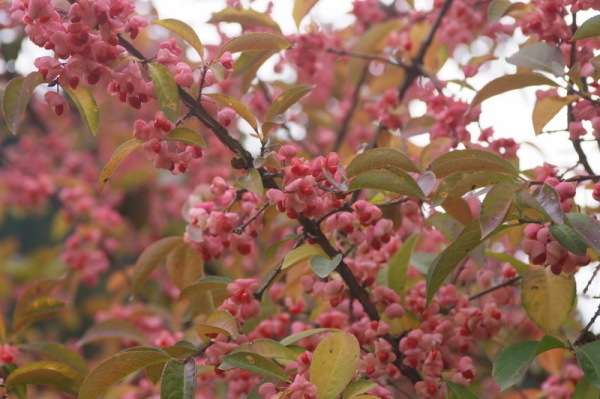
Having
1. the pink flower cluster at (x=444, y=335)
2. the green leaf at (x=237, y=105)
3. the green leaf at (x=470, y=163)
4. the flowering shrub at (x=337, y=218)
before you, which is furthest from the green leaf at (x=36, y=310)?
the green leaf at (x=470, y=163)

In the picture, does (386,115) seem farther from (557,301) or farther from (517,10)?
(557,301)

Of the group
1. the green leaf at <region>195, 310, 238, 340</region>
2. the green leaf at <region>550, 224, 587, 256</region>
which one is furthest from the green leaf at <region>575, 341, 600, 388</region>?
the green leaf at <region>195, 310, 238, 340</region>

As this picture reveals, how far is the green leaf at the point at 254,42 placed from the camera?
1.15m

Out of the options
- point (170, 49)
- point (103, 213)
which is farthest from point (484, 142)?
point (103, 213)

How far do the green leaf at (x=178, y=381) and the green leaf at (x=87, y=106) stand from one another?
394 millimetres

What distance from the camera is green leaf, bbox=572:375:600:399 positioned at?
1027 millimetres

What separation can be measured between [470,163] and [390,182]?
162 mm

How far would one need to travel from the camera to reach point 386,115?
1.62m

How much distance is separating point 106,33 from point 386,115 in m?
0.77

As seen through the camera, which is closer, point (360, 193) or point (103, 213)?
point (360, 193)

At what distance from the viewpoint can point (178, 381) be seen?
982 mm

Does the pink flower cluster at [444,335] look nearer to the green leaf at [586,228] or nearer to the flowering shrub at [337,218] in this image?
the flowering shrub at [337,218]

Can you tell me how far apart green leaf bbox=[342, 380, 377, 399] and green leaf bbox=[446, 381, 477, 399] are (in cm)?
24

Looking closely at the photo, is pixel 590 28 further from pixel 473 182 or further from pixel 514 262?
pixel 514 262
